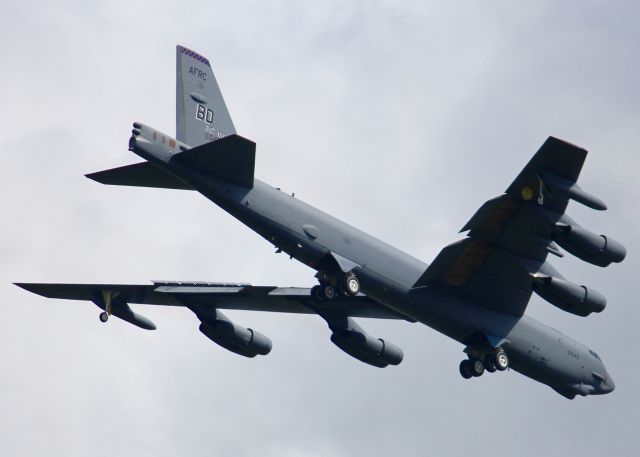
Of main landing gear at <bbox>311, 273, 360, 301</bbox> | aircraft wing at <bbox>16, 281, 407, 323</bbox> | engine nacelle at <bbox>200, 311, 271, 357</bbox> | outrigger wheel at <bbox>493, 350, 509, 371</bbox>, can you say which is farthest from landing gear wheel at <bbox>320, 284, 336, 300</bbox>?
engine nacelle at <bbox>200, 311, 271, 357</bbox>

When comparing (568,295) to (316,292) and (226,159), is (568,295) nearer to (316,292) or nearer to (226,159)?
(316,292)

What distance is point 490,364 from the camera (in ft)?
107

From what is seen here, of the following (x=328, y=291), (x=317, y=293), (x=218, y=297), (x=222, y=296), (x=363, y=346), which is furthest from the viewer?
(x=363, y=346)

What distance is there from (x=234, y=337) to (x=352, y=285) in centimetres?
700

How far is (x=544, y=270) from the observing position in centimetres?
3078

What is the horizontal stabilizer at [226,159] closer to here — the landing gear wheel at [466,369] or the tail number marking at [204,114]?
the tail number marking at [204,114]

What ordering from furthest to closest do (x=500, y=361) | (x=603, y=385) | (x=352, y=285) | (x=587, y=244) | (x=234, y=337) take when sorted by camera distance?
1. (x=234, y=337)
2. (x=603, y=385)
3. (x=500, y=361)
4. (x=352, y=285)
5. (x=587, y=244)

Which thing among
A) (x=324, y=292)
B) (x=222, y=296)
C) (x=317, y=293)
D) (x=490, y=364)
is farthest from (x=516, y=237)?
(x=222, y=296)

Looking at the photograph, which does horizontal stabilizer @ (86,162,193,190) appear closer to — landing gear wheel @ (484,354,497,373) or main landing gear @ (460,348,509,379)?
main landing gear @ (460,348,509,379)

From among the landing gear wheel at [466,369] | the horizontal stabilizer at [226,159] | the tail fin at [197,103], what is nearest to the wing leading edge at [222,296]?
the landing gear wheel at [466,369]

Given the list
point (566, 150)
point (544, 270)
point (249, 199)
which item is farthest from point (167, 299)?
point (566, 150)

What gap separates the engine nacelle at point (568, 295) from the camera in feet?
100

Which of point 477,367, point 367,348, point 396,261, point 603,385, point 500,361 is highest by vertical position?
point 396,261

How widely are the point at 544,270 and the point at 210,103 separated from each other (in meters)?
9.28
